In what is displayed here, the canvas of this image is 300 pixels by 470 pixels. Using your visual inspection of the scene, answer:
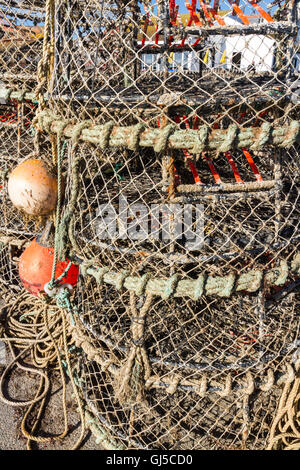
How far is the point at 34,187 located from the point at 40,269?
1.80 ft

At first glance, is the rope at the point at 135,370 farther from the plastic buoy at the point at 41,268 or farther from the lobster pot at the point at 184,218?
the plastic buoy at the point at 41,268

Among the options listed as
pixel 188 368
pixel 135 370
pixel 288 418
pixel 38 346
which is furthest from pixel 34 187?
pixel 288 418

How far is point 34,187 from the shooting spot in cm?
157

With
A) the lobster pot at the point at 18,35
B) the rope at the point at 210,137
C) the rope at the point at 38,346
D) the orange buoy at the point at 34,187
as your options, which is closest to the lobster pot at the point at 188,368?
the rope at the point at 38,346

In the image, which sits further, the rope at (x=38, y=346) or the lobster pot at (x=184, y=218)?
the rope at (x=38, y=346)

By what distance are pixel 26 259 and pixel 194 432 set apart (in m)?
1.32

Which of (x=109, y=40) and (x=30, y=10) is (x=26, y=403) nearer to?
(x=30, y=10)

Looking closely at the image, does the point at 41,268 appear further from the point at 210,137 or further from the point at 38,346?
the point at 210,137

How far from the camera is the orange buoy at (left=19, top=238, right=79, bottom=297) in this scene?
1.93m

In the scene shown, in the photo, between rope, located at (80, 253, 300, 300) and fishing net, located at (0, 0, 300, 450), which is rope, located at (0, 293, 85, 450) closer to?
fishing net, located at (0, 0, 300, 450)

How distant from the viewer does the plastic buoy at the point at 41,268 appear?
193cm

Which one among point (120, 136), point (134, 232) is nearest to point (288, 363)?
point (134, 232)

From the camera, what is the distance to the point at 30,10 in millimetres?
2299

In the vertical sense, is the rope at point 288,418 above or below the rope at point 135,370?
below
